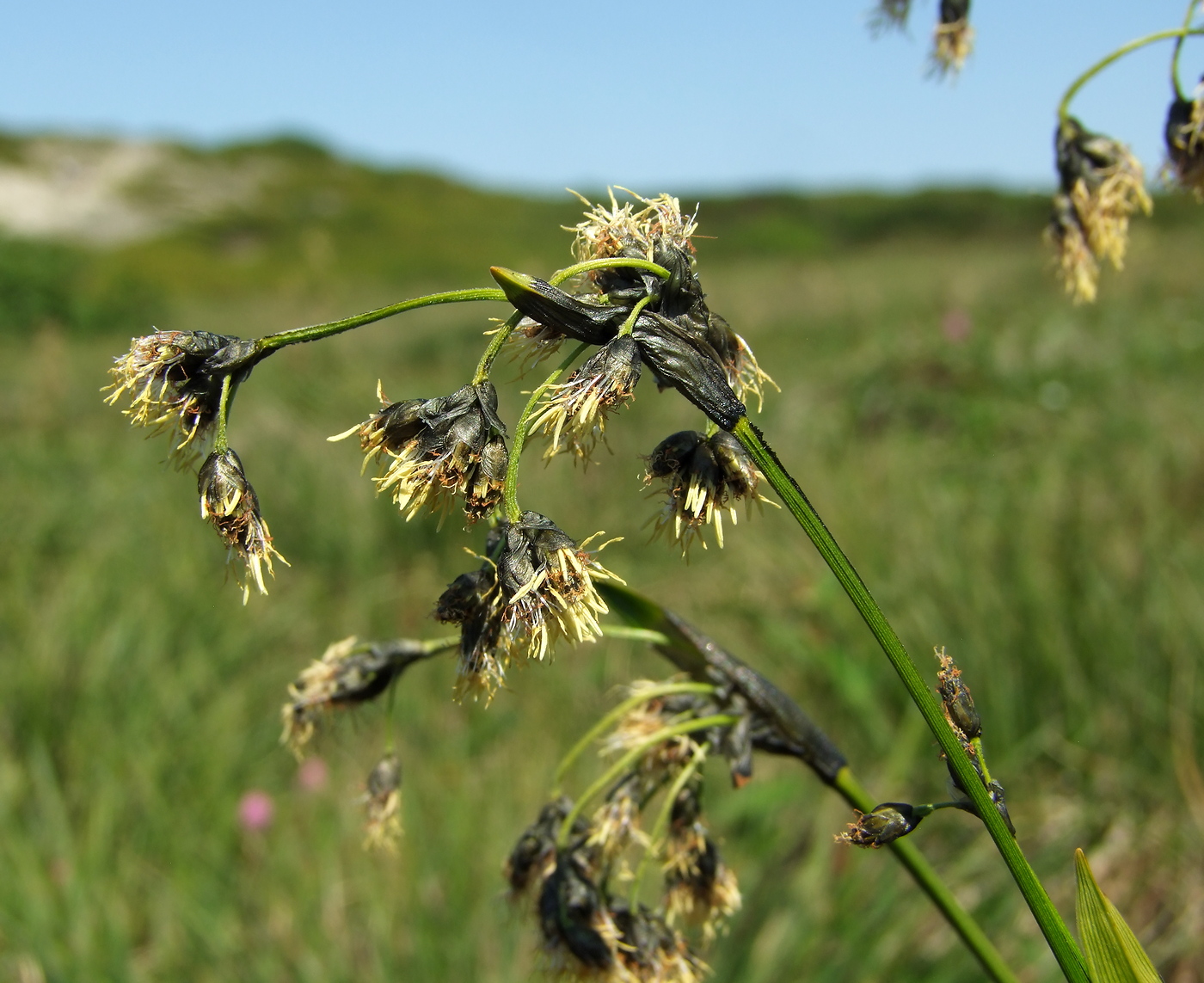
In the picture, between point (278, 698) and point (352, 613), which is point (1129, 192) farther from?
point (352, 613)

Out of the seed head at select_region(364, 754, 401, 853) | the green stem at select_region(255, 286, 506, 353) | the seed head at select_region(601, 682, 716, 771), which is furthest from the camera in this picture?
the seed head at select_region(364, 754, 401, 853)

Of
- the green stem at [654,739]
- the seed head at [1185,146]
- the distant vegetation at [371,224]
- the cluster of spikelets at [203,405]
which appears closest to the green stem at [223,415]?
the cluster of spikelets at [203,405]

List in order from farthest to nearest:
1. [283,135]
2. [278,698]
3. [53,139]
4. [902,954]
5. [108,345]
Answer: [283,135]
[53,139]
[108,345]
[278,698]
[902,954]

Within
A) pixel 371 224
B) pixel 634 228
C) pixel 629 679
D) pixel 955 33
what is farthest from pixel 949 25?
pixel 371 224

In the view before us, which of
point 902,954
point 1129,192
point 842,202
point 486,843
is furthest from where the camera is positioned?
point 842,202

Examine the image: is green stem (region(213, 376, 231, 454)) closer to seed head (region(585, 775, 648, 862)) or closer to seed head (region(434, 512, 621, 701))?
seed head (region(434, 512, 621, 701))

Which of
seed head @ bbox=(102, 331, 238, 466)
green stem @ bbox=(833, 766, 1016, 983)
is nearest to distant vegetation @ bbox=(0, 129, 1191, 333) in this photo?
seed head @ bbox=(102, 331, 238, 466)

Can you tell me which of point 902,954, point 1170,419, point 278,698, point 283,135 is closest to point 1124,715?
point 902,954
